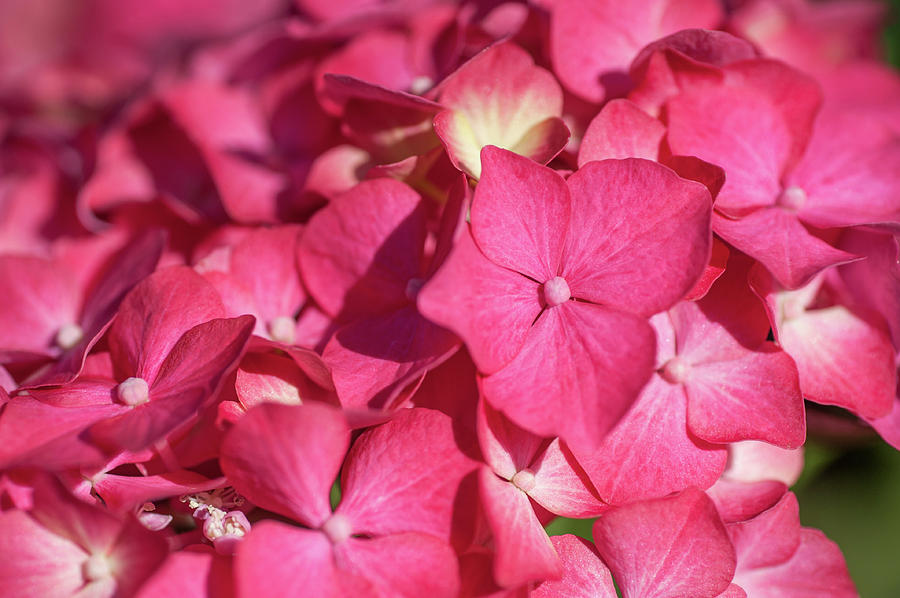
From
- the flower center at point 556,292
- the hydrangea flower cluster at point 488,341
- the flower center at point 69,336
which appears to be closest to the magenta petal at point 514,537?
the hydrangea flower cluster at point 488,341

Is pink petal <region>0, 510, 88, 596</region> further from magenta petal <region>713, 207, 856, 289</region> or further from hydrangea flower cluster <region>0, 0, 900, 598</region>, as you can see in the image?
magenta petal <region>713, 207, 856, 289</region>

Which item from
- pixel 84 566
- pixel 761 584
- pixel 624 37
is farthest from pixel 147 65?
pixel 761 584

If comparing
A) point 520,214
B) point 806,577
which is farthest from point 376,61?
point 806,577

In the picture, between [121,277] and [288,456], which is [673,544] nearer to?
[288,456]

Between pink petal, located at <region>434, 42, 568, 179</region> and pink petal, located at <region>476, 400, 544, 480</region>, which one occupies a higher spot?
pink petal, located at <region>434, 42, 568, 179</region>

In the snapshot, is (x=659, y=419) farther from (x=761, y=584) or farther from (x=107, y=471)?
Answer: (x=107, y=471)

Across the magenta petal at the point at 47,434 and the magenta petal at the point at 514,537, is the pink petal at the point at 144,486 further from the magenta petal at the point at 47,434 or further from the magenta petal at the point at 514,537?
the magenta petal at the point at 514,537

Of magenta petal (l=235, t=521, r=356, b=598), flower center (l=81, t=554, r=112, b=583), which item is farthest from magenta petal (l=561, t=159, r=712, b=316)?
flower center (l=81, t=554, r=112, b=583)
